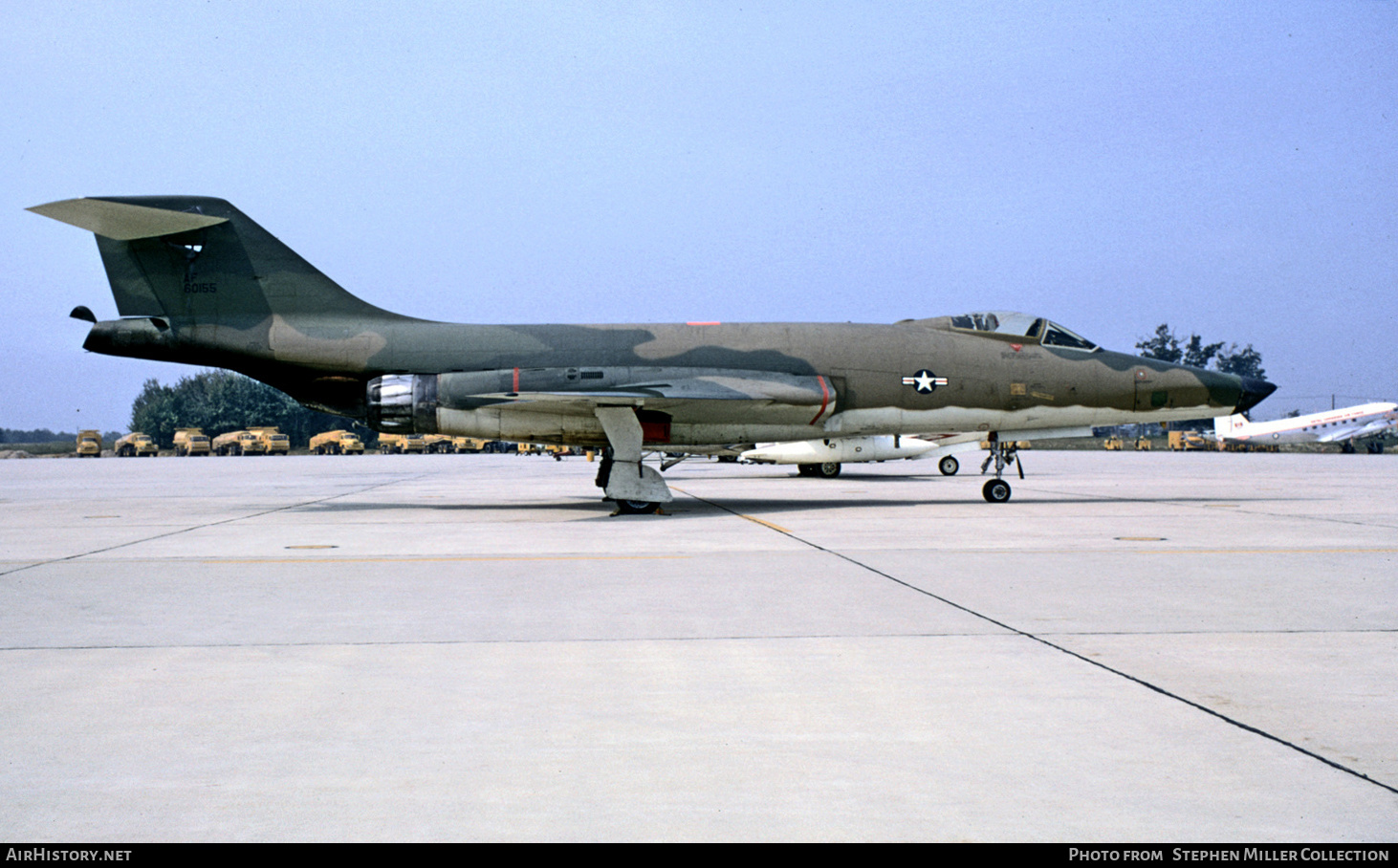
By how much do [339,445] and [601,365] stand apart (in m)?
63.5

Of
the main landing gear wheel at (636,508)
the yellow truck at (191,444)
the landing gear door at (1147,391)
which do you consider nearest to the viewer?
the main landing gear wheel at (636,508)

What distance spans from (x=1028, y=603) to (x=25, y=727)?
5427 millimetres

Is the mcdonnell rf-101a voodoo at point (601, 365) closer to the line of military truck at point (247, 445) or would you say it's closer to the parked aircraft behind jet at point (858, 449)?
the parked aircraft behind jet at point (858, 449)

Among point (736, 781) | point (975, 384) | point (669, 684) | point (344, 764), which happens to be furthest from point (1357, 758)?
point (975, 384)

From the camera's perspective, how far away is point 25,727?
3.82 meters

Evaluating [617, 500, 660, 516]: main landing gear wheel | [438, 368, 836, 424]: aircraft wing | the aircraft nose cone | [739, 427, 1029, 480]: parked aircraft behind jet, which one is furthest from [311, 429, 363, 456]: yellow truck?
the aircraft nose cone

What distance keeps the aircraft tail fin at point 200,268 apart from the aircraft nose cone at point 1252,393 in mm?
14970

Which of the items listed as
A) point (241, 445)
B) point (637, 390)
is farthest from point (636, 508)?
point (241, 445)

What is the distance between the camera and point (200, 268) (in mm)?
15797

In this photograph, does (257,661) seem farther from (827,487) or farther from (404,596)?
(827,487)

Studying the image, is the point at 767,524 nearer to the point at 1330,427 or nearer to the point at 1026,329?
the point at 1026,329

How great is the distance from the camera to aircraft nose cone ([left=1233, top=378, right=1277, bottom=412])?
55.7 feet

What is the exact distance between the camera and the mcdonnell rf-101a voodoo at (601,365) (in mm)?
15555

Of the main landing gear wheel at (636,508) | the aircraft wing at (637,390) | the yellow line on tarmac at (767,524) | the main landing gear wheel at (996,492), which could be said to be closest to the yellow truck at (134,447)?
the aircraft wing at (637,390)
